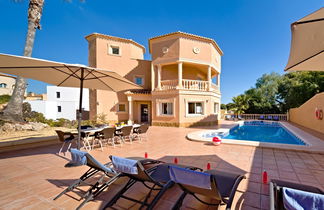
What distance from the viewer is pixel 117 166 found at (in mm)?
2514

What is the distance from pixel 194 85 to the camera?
47.9 ft

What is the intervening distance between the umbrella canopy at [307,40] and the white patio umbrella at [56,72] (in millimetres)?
4614

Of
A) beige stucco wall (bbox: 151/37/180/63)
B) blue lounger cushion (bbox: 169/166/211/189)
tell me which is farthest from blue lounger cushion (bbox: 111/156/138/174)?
beige stucco wall (bbox: 151/37/180/63)

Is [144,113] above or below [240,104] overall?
below

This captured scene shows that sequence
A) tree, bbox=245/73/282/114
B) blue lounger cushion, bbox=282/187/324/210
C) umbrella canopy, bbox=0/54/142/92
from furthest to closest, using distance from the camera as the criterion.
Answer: tree, bbox=245/73/282/114 < umbrella canopy, bbox=0/54/142/92 < blue lounger cushion, bbox=282/187/324/210

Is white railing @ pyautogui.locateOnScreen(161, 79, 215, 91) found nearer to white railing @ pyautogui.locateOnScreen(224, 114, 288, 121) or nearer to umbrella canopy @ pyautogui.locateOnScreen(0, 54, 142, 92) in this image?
umbrella canopy @ pyautogui.locateOnScreen(0, 54, 142, 92)

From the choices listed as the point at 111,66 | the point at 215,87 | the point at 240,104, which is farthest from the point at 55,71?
the point at 240,104

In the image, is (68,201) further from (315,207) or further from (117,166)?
(315,207)

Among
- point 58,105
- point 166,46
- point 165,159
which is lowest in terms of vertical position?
point 165,159

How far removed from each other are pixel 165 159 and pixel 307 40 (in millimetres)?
4772

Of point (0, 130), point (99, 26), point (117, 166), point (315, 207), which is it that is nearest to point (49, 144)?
point (0, 130)

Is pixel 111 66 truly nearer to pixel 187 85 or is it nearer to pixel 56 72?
pixel 187 85

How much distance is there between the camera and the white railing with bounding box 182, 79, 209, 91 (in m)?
14.2

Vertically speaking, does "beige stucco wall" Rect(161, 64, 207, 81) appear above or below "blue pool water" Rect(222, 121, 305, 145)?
above
